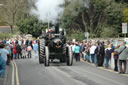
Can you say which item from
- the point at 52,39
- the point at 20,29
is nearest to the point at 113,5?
the point at 20,29

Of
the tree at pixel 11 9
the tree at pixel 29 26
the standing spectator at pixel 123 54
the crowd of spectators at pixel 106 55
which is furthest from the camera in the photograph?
the tree at pixel 11 9

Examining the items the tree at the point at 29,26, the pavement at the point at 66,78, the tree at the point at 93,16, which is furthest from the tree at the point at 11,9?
the pavement at the point at 66,78

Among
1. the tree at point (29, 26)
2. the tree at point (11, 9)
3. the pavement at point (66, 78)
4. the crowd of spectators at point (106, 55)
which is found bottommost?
the pavement at point (66, 78)

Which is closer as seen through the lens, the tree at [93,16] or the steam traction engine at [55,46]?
the steam traction engine at [55,46]

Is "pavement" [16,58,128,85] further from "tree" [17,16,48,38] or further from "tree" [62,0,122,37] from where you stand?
"tree" [17,16,48,38]

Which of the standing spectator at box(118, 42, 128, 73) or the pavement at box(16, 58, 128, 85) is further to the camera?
the standing spectator at box(118, 42, 128, 73)

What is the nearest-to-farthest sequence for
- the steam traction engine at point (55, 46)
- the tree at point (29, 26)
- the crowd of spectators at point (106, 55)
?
the crowd of spectators at point (106, 55), the steam traction engine at point (55, 46), the tree at point (29, 26)

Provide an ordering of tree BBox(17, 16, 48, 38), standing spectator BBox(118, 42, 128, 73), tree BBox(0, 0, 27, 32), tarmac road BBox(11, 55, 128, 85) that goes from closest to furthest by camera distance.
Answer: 1. tarmac road BBox(11, 55, 128, 85)
2. standing spectator BBox(118, 42, 128, 73)
3. tree BBox(17, 16, 48, 38)
4. tree BBox(0, 0, 27, 32)

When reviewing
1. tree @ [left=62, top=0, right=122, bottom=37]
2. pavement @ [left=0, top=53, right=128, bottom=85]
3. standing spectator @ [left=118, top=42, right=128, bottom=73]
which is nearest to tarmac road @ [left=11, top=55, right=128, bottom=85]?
pavement @ [left=0, top=53, right=128, bottom=85]

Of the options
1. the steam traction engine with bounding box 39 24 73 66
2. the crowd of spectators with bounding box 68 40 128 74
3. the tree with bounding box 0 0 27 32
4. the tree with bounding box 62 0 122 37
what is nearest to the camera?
the crowd of spectators with bounding box 68 40 128 74

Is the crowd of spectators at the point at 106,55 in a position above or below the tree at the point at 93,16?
below

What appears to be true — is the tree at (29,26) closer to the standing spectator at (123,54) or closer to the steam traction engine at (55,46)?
the steam traction engine at (55,46)

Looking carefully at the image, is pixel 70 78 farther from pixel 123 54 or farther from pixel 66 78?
pixel 123 54

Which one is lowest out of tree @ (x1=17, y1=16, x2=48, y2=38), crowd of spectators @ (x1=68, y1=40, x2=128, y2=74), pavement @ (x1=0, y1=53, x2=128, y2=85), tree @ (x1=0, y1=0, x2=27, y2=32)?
pavement @ (x1=0, y1=53, x2=128, y2=85)
